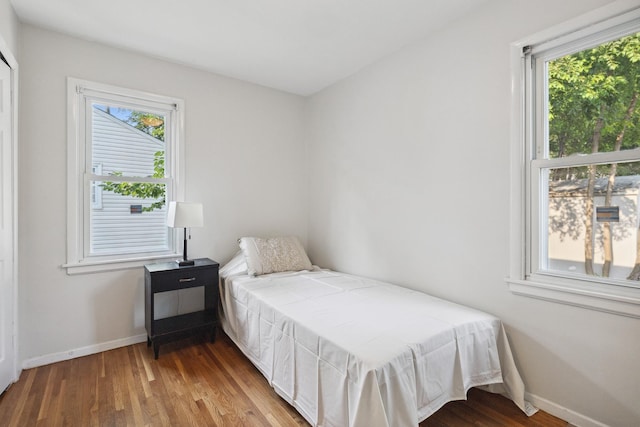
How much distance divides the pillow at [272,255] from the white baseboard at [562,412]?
2056mm

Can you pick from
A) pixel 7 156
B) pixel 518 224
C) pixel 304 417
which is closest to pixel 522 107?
pixel 518 224

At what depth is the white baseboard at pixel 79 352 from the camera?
2.34 m

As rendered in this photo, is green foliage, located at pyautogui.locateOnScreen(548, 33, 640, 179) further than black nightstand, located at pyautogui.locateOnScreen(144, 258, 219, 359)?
No

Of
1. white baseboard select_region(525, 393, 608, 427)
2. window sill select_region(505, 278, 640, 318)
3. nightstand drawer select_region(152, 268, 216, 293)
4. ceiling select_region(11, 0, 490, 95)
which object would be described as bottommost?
white baseboard select_region(525, 393, 608, 427)

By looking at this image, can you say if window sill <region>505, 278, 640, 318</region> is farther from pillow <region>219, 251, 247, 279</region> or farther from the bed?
pillow <region>219, 251, 247, 279</region>

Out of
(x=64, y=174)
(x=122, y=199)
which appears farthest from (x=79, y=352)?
(x=64, y=174)

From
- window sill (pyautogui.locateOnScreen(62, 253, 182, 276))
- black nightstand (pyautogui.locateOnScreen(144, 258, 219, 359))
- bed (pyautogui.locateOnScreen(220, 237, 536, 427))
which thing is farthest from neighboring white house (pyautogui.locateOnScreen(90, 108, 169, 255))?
bed (pyautogui.locateOnScreen(220, 237, 536, 427))

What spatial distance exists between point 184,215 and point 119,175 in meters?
0.72

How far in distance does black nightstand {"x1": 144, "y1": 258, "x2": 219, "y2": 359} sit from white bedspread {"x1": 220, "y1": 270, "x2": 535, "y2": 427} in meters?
0.49

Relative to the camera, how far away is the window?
2.51 m

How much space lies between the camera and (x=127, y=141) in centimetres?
277

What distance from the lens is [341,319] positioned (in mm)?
1831

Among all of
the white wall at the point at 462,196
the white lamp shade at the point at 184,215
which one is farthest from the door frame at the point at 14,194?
the white wall at the point at 462,196

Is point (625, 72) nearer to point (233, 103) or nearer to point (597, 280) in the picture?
point (597, 280)
